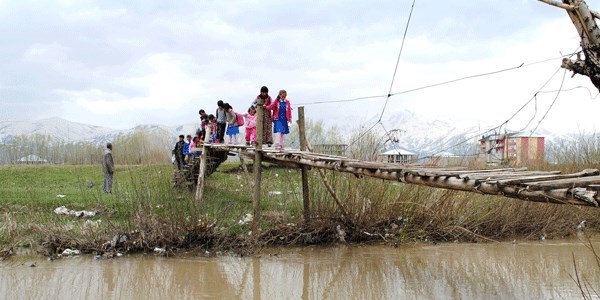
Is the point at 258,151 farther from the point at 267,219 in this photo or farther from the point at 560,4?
the point at 560,4

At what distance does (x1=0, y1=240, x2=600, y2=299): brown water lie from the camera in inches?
304

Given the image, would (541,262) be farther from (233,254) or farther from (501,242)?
(233,254)

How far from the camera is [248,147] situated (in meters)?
11.5

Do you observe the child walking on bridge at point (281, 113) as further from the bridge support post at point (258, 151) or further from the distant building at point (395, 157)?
the distant building at point (395, 157)

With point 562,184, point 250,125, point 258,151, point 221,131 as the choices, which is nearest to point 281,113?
point 258,151

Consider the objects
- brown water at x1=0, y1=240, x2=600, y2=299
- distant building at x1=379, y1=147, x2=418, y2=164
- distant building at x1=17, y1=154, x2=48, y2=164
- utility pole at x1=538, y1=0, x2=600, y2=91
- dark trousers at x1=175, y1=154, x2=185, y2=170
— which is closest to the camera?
utility pole at x1=538, y1=0, x2=600, y2=91

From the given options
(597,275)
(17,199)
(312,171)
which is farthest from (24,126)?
(597,275)

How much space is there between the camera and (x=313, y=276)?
28.9 feet

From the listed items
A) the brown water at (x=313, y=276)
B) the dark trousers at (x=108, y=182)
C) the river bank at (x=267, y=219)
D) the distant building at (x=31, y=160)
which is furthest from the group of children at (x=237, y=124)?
the distant building at (x=31, y=160)

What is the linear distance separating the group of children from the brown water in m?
2.39

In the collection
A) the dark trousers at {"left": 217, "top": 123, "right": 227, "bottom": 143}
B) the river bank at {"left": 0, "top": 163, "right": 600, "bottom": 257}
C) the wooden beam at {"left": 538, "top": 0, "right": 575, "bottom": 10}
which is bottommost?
the river bank at {"left": 0, "top": 163, "right": 600, "bottom": 257}

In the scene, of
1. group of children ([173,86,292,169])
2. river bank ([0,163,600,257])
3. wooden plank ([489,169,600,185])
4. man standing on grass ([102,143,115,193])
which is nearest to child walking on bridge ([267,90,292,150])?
group of children ([173,86,292,169])

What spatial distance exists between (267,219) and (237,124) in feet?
10.3

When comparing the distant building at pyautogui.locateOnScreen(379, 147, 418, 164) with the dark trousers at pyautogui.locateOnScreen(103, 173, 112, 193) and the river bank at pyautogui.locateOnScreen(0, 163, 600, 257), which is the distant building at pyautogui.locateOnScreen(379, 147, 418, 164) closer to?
the river bank at pyautogui.locateOnScreen(0, 163, 600, 257)
